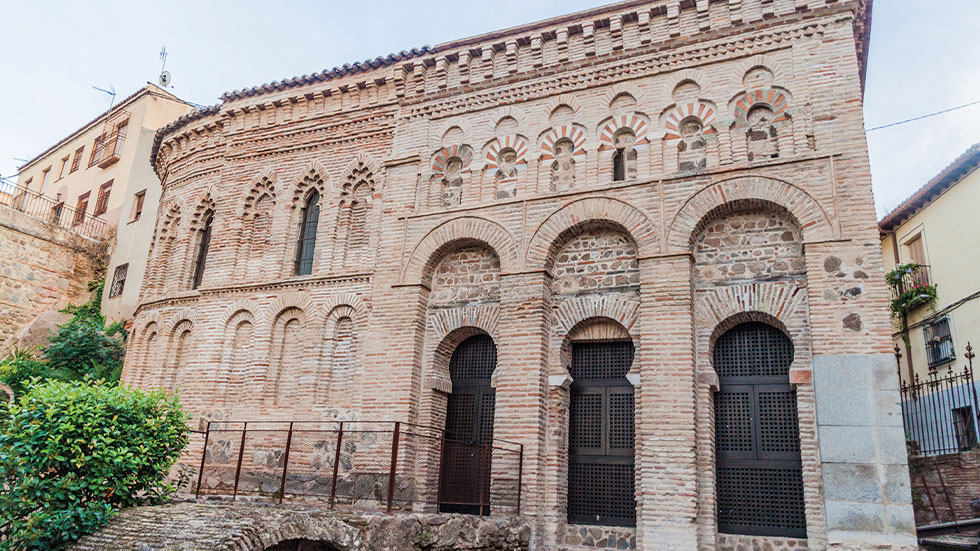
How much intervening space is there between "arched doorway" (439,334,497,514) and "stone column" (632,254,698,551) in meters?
2.53

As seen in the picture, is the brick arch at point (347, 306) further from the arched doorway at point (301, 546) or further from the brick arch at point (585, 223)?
the arched doorway at point (301, 546)

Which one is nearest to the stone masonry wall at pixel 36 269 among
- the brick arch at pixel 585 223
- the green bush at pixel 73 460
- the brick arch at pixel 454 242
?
the green bush at pixel 73 460

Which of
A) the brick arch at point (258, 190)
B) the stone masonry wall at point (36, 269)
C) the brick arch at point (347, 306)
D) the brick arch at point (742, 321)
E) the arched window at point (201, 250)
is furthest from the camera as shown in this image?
the stone masonry wall at point (36, 269)

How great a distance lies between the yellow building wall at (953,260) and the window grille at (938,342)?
0.16 meters

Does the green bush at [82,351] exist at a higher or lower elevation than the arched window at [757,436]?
higher

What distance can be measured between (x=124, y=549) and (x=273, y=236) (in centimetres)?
784

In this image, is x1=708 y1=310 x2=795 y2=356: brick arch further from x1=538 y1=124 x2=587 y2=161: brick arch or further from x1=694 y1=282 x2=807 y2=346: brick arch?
x1=538 y1=124 x2=587 y2=161: brick arch

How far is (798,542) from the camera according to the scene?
888cm

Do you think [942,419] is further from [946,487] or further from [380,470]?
[380,470]

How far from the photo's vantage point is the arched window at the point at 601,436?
10.1 meters

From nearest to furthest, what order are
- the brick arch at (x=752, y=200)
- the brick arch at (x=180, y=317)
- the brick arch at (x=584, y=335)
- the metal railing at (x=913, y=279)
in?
the brick arch at (x=752, y=200), the brick arch at (x=584, y=335), the brick arch at (x=180, y=317), the metal railing at (x=913, y=279)

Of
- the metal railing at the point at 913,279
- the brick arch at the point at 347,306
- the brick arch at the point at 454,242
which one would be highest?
the metal railing at the point at 913,279

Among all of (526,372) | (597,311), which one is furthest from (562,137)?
(526,372)

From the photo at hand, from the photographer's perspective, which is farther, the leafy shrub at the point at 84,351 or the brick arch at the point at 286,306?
the leafy shrub at the point at 84,351
